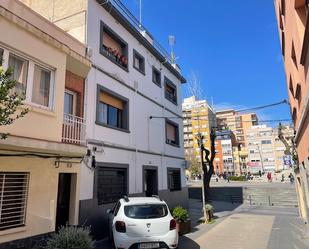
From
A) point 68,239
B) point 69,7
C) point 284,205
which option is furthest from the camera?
point 284,205

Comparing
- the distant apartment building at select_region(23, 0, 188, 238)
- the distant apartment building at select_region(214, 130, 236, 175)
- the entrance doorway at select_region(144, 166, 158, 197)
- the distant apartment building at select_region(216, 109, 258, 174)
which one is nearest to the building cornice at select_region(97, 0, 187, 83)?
the distant apartment building at select_region(23, 0, 188, 238)

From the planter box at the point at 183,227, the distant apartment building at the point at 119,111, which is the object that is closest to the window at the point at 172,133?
the distant apartment building at the point at 119,111

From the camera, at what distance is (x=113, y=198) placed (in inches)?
479

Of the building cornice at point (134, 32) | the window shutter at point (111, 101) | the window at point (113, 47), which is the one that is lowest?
the window shutter at point (111, 101)

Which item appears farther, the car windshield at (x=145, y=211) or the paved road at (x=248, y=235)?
the paved road at (x=248, y=235)

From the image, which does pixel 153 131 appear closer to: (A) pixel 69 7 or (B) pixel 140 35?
(B) pixel 140 35

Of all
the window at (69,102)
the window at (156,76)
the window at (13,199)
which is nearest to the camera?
the window at (13,199)

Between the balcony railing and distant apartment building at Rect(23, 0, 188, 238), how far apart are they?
0.48m

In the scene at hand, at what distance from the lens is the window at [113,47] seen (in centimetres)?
1281

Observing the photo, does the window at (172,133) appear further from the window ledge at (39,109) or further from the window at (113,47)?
the window ledge at (39,109)

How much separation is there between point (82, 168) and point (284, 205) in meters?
20.1

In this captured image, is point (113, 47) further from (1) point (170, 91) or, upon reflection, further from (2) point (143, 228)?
(2) point (143, 228)

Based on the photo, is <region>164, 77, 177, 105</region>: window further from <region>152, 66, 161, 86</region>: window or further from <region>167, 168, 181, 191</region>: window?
<region>167, 168, 181, 191</region>: window

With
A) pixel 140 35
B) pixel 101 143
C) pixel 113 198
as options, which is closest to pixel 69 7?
pixel 140 35
